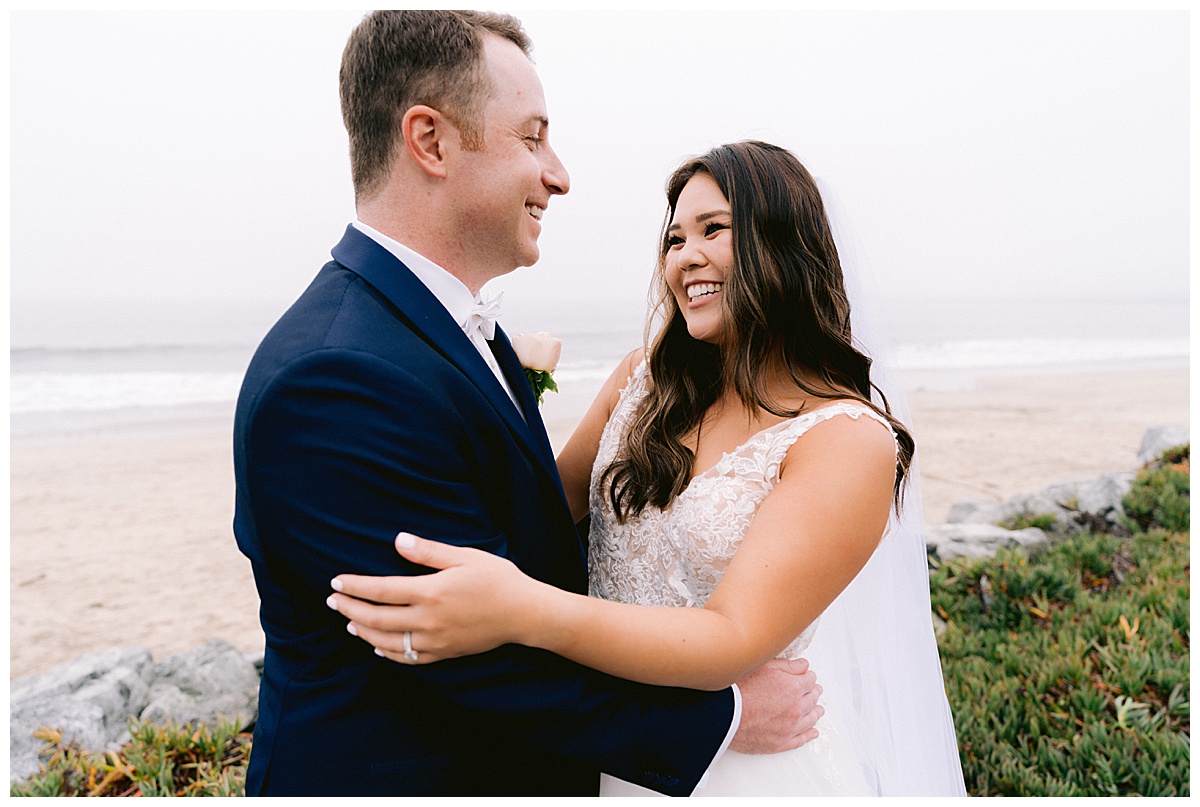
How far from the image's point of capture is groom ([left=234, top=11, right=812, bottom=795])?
188cm

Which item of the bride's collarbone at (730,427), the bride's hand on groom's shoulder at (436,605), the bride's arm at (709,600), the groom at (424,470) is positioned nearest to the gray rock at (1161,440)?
the bride's collarbone at (730,427)

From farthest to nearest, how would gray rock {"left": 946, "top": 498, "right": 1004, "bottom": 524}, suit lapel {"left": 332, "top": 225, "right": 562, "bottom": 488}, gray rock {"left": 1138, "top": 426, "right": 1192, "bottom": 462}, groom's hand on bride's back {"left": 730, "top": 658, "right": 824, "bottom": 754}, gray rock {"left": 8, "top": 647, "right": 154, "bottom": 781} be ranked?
1. gray rock {"left": 1138, "top": 426, "right": 1192, "bottom": 462}
2. gray rock {"left": 946, "top": 498, "right": 1004, "bottom": 524}
3. gray rock {"left": 8, "top": 647, "right": 154, "bottom": 781}
4. groom's hand on bride's back {"left": 730, "top": 658, "right": 824, "bottom": 754}
5. suit lapel {"left": 332, "top": 225, "right": 562, "bottom": 488}

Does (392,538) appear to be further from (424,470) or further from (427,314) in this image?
(427,314)

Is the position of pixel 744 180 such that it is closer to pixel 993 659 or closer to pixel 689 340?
pixel 689 340

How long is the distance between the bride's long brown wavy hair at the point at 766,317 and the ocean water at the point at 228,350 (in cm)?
1673

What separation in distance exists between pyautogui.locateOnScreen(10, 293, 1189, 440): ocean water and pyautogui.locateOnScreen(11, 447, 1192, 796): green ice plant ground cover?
14.0 meters

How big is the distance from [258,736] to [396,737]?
0.40 metres

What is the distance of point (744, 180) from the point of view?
2.75 meters

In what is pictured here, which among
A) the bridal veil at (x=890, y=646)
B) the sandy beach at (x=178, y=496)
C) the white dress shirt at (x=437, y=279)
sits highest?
the white dress shirt at (x=437, y=279)

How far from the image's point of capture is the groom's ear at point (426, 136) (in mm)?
2226

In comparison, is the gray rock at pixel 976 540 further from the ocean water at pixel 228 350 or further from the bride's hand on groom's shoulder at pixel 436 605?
the ocean water at pixel 228 350

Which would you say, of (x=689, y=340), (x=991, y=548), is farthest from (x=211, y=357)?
(x=689, y=340)

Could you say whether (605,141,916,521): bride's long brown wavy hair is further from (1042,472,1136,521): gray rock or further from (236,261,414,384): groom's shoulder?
(1042,472,1136,521): gray rock

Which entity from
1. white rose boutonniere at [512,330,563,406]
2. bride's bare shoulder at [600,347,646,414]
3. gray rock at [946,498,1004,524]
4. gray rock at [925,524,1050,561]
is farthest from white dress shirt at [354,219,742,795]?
gray rock at [946,498,1004,524]
